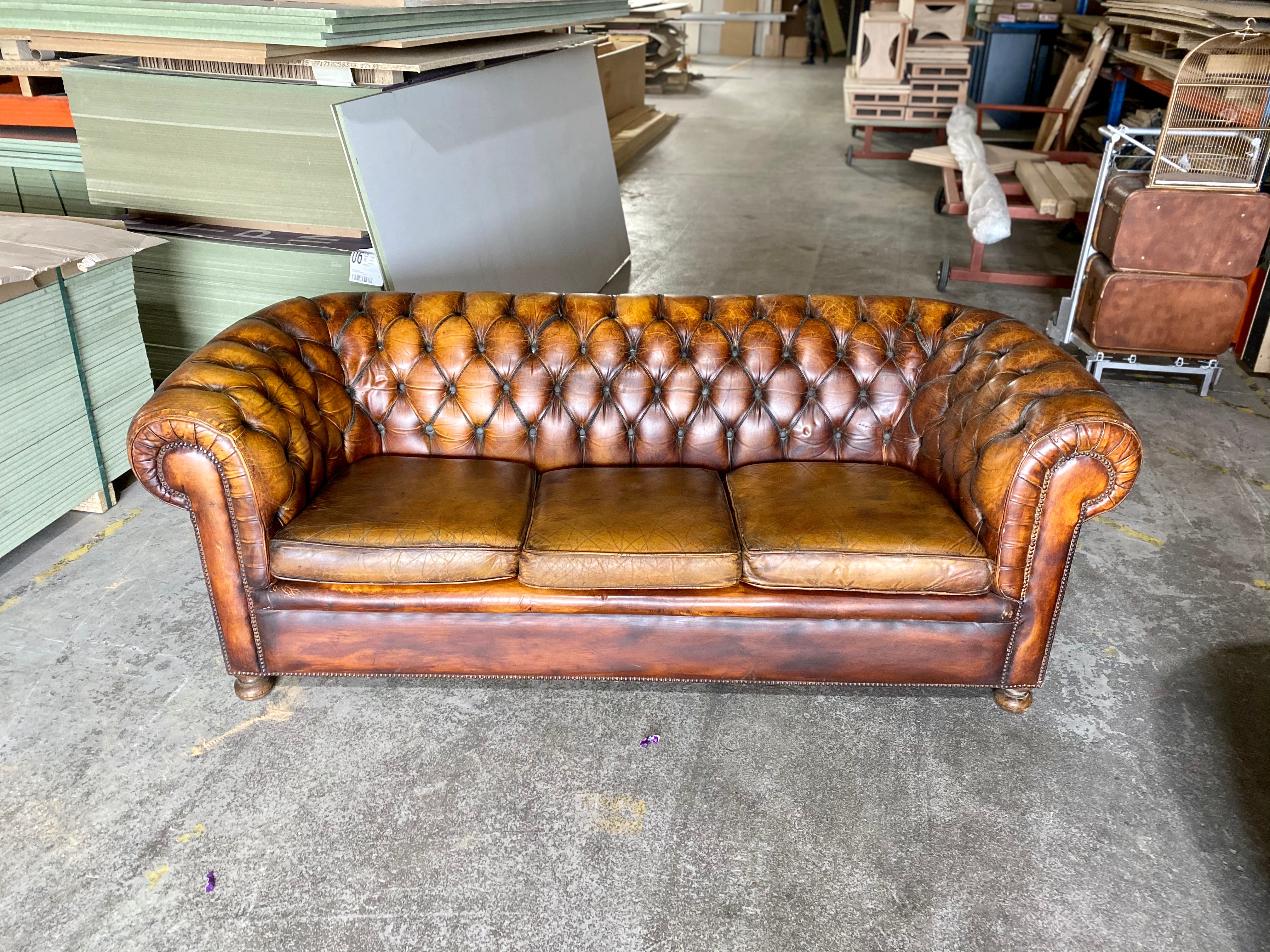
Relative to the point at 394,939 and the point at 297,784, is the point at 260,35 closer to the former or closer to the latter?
the point at 297,784

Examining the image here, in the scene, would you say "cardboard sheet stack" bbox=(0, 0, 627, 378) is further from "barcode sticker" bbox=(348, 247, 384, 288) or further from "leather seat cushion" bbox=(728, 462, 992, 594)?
"leather seat cushion" bbox=(728, 462, 992, 594)

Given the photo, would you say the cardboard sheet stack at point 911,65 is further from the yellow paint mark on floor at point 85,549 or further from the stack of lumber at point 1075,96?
the yellow paint mark on floor at point 85,549

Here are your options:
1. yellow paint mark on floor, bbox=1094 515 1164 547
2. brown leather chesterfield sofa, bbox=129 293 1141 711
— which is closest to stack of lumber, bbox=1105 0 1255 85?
yellow paint mark on floor, bbox=1094 515 1164 547

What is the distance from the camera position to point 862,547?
7.29ft

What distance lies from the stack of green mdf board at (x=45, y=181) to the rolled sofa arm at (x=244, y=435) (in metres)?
2.07

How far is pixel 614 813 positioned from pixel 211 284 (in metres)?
2.81

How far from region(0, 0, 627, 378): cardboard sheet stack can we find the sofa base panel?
171 centimetres

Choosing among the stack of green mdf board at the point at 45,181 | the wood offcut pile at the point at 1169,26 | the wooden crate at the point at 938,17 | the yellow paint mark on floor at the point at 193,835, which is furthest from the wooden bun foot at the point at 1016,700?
the wooden crate at the point at 938,17

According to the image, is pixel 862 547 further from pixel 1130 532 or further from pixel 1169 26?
pixel 1169 26

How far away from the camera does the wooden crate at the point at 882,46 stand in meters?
7.66

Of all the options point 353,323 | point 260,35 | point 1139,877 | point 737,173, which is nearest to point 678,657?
point 1139,877

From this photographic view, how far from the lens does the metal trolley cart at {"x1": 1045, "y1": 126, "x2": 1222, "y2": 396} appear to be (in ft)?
13.8

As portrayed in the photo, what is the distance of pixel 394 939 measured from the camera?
181cm

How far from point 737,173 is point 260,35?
5807 mm
